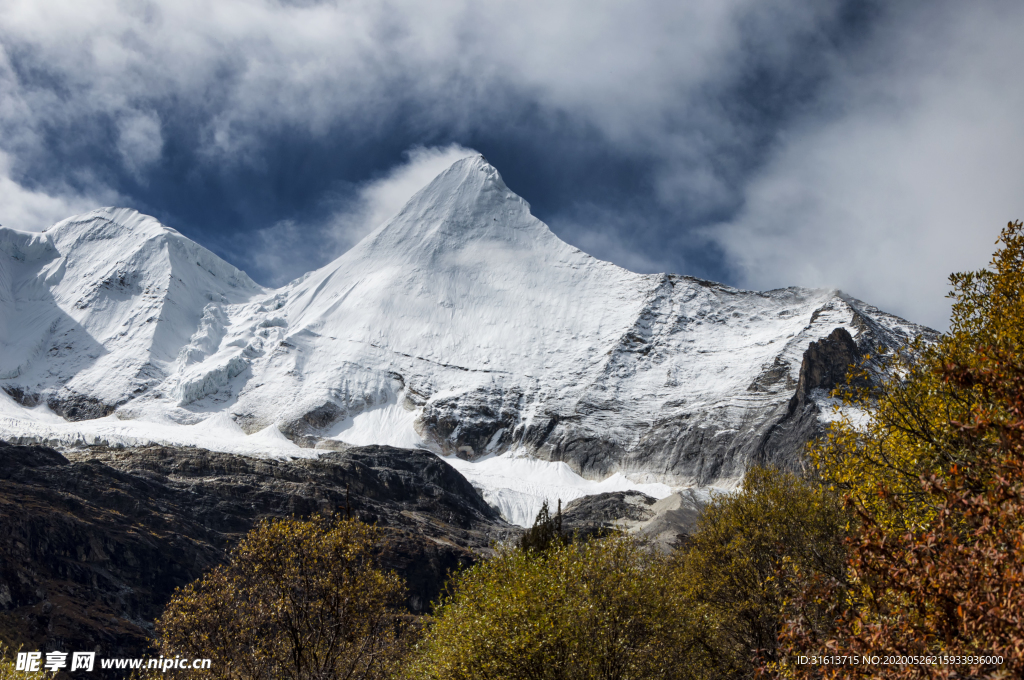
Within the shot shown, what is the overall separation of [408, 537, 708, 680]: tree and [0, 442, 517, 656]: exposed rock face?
98.8ft

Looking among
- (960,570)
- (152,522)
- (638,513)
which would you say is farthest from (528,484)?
(960,570)

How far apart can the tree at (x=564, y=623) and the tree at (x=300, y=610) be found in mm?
2600

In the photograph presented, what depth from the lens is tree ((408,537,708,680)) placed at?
18.4m

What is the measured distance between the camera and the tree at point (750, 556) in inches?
1070

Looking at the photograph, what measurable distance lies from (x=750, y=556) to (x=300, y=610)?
19170mm

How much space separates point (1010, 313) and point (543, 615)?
13.8m

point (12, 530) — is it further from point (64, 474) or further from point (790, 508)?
point (790, 508)

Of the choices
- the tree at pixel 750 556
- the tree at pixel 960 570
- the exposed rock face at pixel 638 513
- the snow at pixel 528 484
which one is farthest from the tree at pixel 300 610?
the snow at pixel 528 484

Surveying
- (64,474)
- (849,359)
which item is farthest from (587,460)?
(64,474)

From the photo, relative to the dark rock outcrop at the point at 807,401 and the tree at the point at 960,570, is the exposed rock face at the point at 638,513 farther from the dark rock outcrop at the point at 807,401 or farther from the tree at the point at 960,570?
the tree at the point at 960,570

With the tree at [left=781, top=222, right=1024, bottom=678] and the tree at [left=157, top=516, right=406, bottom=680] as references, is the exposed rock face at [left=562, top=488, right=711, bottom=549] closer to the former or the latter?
the tree at [left=157, top=516, right=406, bottom=680]

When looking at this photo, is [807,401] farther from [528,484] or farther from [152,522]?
[152,522]

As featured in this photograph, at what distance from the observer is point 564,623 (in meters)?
19.0

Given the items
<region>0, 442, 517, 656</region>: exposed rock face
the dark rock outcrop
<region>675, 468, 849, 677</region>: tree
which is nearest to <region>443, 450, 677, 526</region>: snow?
<region>0, 442, 517, 656</region>: exposed rock face
